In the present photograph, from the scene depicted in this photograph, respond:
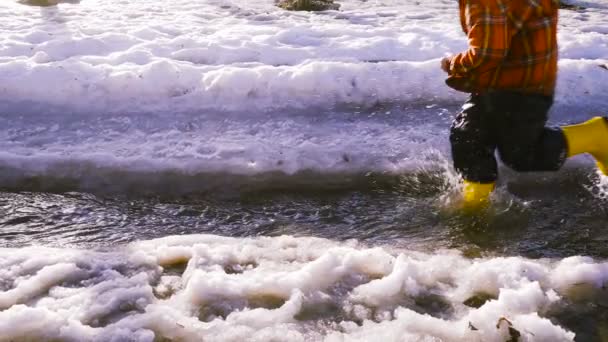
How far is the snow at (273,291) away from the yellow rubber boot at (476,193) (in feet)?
1.73

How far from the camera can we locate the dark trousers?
3.44 metres

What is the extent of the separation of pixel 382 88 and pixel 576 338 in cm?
396

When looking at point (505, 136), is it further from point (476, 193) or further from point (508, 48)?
point (508, 48)

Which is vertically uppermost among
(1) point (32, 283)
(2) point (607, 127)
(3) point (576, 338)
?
(2) point (607, 127)

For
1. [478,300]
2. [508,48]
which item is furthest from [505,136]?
[478,300]

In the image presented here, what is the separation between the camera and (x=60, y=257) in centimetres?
334

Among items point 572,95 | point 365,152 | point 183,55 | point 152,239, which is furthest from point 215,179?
point 572,95

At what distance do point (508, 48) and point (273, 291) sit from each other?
6.13ft

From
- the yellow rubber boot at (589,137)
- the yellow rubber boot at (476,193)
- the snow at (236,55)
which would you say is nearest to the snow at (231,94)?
the snow at (236,55)

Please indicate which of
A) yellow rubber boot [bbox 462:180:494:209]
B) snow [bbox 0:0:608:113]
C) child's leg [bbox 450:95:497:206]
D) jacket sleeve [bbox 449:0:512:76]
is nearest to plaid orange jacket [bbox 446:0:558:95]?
jacket sleeve [bbox 449:0:512:76]

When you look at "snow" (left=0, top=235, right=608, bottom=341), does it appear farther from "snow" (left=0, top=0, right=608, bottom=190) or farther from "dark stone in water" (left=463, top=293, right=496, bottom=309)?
"snow" (left=0, top=0, right=608, bottom=190)

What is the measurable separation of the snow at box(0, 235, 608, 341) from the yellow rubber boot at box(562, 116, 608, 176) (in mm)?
787

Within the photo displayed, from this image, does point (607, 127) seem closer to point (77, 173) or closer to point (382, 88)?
point (382, 88)

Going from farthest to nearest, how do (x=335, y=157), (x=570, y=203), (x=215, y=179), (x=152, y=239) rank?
(x=335, y=157)
(x=215, y=179)
(x=570, y=203)
(x=152, y=239)
